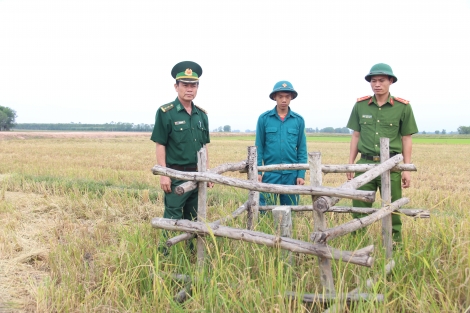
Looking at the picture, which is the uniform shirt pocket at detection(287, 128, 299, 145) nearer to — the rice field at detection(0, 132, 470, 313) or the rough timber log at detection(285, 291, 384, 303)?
the rice field at detection(0, 132, 470, 313)

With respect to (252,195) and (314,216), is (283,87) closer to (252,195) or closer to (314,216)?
(252,195)

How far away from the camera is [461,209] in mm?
6312

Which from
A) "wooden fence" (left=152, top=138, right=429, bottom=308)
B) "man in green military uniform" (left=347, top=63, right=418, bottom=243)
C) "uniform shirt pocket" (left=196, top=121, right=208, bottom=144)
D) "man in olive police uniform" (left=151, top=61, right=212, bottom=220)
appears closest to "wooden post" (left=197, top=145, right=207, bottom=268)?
"wooden fence" (left=152, top=138, right=429, bottom=308)

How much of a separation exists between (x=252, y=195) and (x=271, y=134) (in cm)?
95

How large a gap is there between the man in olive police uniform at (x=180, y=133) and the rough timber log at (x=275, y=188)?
0.48 meters

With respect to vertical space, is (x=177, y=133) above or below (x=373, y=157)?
above

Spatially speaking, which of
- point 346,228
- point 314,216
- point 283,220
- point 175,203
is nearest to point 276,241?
point 283,220

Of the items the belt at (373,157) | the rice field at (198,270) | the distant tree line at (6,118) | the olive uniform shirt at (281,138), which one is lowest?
→ the rice field at (198,270)

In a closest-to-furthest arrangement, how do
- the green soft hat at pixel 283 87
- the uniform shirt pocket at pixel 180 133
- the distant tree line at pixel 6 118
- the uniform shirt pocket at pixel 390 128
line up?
1. the uniform shirt pocket at pixel 180 133
2. the uniform shirt pocket at pixel 390 128
3. the green soft hat at pixel 283 87
4. the distant tree line at pixel 6 118

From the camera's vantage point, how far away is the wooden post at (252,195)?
4234 mm

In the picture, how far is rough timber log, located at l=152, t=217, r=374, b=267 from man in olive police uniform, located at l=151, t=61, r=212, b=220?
511mm

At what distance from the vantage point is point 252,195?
4.34 metres

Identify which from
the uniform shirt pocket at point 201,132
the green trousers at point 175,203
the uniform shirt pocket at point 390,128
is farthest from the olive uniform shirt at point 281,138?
the green trousers at point 175,203

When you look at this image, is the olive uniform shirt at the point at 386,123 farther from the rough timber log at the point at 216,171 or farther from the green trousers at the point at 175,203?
the green trousers at the point at 175,203
